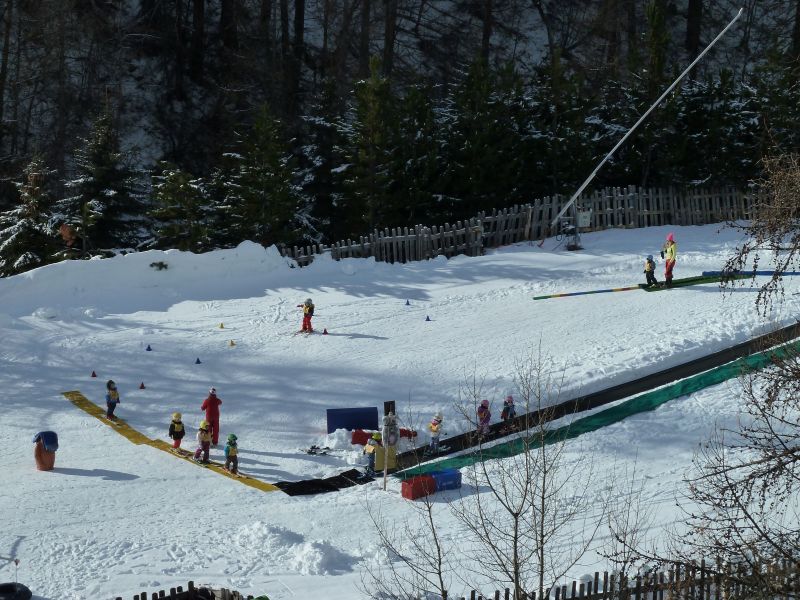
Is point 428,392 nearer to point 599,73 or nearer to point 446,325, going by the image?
point 446,325

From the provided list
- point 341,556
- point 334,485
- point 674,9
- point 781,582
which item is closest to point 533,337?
point 334,485

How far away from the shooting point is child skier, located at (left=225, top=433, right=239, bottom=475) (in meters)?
17.5

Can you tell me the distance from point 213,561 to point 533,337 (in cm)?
1148

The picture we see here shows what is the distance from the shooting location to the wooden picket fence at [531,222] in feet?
100

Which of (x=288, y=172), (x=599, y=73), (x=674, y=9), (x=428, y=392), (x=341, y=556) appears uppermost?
(x=674, y=9)

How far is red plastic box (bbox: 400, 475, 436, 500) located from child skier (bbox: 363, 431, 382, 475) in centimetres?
131

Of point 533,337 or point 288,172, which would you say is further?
point 288,172

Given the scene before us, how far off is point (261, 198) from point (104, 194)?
5.54 m

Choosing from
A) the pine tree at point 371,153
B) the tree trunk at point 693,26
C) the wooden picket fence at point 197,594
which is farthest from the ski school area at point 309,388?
the tree trunk at point 693,26

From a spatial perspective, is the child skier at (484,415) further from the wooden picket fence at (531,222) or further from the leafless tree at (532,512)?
the wooden picket fence at (531,222)

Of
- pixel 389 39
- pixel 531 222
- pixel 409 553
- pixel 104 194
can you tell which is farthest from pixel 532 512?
pixel 389 39

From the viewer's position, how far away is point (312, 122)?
35875 mm

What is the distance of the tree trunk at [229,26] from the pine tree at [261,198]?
13.4 metres

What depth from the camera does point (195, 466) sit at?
706 inches
